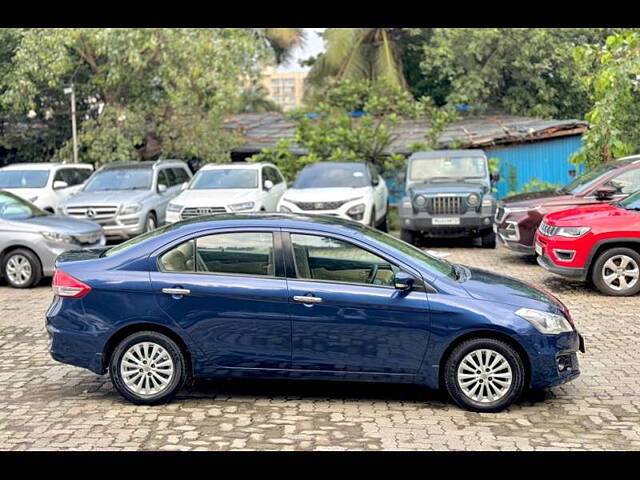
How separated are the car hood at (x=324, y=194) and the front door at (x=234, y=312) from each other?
1011 cm

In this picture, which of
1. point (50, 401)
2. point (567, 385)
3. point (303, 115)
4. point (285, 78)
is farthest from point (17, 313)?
point (285, 78)

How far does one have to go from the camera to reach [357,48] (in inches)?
1280

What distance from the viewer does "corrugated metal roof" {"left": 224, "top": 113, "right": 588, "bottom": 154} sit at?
79.6 feet

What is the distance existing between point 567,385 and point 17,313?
23.1 ft

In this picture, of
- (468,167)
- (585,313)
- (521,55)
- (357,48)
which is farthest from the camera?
(357,48)

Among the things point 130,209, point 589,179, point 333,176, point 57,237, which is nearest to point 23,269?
point 57,237

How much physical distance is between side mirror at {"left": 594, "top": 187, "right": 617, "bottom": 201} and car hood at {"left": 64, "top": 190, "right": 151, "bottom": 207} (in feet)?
30.0

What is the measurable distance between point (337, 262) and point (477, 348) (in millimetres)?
1279

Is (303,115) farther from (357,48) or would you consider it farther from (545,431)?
(545,431)

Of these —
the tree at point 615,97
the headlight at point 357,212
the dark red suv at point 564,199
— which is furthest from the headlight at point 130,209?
the tree at point 615,97

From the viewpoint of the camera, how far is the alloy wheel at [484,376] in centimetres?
646

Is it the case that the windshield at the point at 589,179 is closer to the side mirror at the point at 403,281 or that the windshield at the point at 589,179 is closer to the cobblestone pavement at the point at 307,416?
the cobblestone pavement at the point at 307,416

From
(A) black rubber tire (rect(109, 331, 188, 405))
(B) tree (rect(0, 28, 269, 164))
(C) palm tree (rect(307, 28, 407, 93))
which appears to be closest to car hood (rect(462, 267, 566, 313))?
(A) black rubber tire (rect(109, 331, 188, 405))

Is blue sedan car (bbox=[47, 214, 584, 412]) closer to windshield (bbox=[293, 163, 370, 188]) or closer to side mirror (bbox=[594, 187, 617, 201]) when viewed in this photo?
side mirror (bbox=[594, 187, 617, 201])
